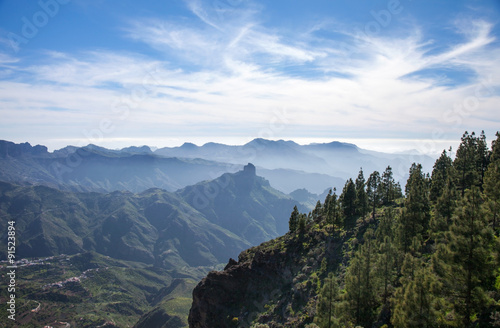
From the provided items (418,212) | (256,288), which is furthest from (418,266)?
(256,288)

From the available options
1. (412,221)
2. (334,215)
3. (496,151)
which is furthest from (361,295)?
(496,151)

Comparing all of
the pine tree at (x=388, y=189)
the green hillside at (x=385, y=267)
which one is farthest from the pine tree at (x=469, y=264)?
the pine tree at (x=388, y=189)

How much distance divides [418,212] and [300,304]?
35.3 metres

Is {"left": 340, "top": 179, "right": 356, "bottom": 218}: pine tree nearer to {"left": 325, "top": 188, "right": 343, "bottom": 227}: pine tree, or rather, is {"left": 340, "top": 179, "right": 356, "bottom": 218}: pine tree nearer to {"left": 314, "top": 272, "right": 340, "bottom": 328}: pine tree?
{"left": 325, "top": 188, "right": 343, "bottom": 227}: pine tree

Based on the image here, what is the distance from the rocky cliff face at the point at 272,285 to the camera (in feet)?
224

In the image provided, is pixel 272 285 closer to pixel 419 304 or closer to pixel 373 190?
pixel 373 190

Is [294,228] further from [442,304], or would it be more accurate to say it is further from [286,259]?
[442,304]

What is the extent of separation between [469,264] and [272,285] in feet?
189

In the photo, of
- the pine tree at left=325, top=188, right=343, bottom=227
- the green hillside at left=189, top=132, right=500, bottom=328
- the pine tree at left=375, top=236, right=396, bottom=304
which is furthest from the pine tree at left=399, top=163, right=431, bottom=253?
the pine tree at left=325, top=188, right=343, bottom=227

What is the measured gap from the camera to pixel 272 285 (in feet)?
263

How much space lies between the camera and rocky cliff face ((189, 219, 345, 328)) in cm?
6842

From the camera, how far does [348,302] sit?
45.9m

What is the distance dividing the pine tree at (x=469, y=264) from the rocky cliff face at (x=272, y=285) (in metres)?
35.0

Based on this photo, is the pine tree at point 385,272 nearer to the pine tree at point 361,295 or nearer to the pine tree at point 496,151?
the pine tree at point 361,295
